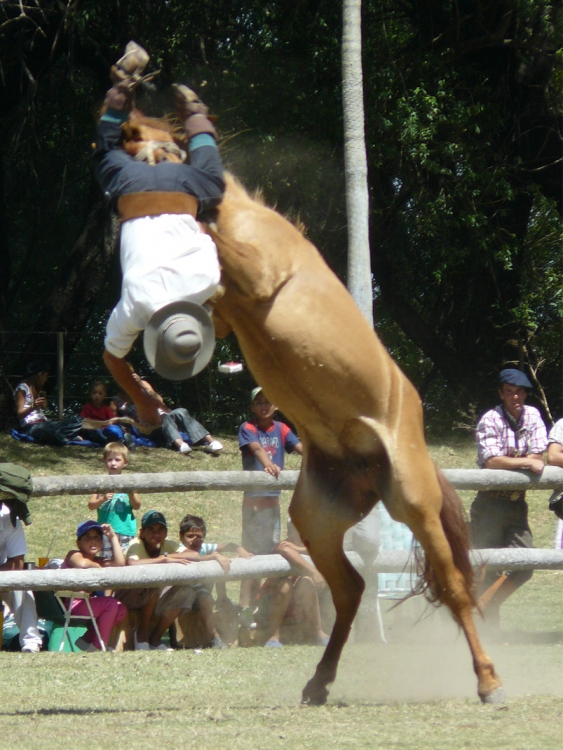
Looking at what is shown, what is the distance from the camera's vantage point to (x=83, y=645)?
20.1 feet

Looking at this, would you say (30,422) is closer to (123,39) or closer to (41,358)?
(41,358)

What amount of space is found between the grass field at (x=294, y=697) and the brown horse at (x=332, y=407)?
377mm

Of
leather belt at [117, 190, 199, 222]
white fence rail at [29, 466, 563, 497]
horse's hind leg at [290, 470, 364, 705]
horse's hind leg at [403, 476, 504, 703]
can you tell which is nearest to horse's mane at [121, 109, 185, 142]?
leather belt at [117, 190, 199, 222]

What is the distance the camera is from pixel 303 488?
471 cm

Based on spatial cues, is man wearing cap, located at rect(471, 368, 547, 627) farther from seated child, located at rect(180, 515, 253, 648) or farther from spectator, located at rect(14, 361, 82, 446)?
spectator, located at rect(14, 361, 82, 446)

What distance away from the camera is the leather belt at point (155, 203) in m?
3.86

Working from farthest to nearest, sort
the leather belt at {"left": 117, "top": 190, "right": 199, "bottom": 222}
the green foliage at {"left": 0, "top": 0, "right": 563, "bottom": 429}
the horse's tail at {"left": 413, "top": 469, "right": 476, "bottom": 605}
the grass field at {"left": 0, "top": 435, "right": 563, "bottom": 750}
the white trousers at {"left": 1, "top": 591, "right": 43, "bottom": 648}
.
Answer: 1. the green foliage at {"left": 0, "top": 0, "right": 563, "bottom": 429}
2. the white trousers at {"left": 1, "top": 591, "right": 43, "bottom": 648}
3. the horse's tail at {"left": 413, "top": 469, "right": 476, "bottom": 605}
4. the leather belt at {"left": 117, "top": 190, "right": 199, "bottom": 222}
5. the grass field at {"left": 0, "top": 435, "right": 563, "bottom": 750}

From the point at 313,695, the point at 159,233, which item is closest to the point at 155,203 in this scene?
the point at 159,233

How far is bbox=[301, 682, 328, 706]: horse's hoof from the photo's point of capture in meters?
4.43

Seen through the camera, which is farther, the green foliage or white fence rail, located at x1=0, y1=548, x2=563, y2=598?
the green foliage

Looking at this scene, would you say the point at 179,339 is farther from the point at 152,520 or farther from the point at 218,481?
the point at 152,520

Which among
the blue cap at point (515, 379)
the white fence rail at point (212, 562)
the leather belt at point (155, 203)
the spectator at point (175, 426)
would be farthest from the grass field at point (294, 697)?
the leather belt at point (155, 203)

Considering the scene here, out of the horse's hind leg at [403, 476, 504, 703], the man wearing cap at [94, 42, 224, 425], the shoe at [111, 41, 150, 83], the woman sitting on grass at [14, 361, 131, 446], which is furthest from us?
the woman sitting on grass at [14, 361, 131, 446]

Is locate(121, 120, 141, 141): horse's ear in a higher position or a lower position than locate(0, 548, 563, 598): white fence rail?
higher
